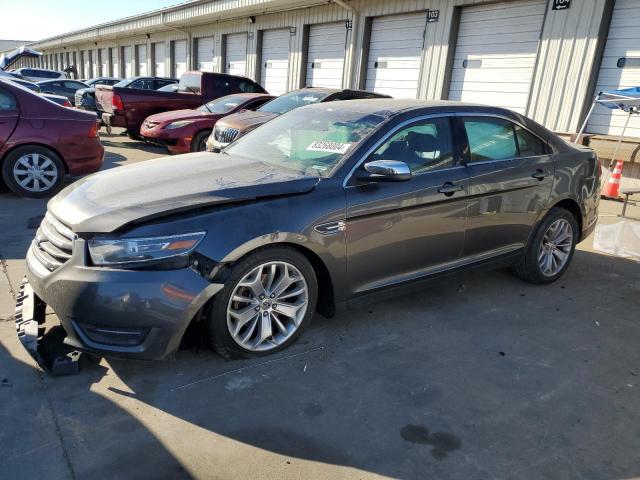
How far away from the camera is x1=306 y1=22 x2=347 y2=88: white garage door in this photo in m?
14.4

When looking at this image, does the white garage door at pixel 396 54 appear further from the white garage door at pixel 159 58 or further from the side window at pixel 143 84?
the white garage door at pixel 159 58

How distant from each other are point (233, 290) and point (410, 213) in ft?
4.44

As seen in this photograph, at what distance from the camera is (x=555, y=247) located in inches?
185

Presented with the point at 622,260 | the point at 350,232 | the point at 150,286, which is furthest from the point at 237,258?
the point at 622,260

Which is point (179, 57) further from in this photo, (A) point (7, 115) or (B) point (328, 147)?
(B) point (328, 147)

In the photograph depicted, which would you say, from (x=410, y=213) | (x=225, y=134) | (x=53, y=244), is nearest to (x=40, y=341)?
(x=53, y=244)

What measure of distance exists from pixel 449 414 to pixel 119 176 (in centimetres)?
259

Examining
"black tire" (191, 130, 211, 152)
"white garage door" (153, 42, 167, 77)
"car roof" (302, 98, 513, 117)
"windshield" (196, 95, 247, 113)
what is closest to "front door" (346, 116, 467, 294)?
"car roof" (302, 98, 513, 117)

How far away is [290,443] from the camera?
8.05ft

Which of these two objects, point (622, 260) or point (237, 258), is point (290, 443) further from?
point (622, 260)

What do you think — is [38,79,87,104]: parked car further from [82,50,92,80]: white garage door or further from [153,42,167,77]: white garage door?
[82,50,92,80]: white garage door

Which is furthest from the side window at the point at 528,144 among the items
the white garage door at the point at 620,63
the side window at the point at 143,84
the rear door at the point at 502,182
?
the side window at the point at 143,84

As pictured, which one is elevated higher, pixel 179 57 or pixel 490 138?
pixel 179 57

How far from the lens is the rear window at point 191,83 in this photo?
12.3 meters
